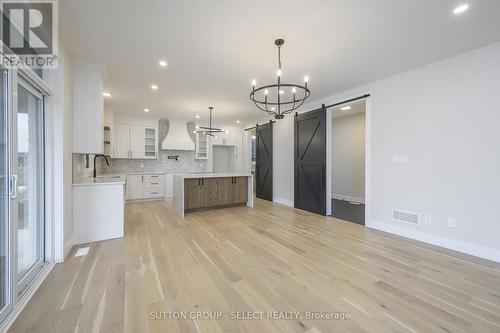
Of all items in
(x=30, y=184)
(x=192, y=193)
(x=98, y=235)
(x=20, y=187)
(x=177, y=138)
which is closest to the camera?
(x=20, y=187)

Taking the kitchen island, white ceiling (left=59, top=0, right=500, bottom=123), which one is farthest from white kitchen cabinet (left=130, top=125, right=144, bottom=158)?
white ceiling (left=59, top=0, right=500, bottom=123)

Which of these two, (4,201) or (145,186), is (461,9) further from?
(145,186)

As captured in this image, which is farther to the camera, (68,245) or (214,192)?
(214,192)

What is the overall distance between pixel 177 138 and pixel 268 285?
6.29 meters

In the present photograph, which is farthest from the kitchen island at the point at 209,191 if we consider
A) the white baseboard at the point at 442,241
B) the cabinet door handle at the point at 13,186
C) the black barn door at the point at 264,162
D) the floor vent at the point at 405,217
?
the floor vent at the point at 405,217

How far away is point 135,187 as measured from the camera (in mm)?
6414

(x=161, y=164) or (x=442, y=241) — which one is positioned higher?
(x=161, y=164)

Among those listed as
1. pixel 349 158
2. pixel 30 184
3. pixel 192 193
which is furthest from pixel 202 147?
pixel 30 184

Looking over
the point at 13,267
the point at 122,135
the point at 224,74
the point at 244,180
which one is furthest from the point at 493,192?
the point at 122,135

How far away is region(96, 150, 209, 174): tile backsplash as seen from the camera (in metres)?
6.65

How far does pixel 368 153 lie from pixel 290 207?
2511 millimetres

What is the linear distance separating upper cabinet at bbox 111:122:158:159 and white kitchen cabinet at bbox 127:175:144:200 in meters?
0.71

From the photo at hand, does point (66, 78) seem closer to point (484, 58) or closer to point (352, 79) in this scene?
point (352, 79)

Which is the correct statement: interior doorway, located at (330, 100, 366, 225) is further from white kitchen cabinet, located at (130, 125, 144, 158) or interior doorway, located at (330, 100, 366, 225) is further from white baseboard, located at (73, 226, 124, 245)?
white kitchen cabinet, located at (130, 125, 144, 158)
